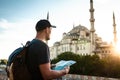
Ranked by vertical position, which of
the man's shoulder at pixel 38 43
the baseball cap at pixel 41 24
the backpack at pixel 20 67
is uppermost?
the baseball cap at pixel 41 24

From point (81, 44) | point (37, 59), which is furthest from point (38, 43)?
point (81, 44)

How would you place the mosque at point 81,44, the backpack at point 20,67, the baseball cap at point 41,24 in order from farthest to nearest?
the mosque at point 81,44
the baseball cap at point 41,24
the backpack at point 20,67

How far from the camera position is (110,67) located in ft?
149

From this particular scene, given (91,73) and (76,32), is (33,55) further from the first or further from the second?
(76,32)

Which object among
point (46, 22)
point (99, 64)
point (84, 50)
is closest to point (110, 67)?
point (99, 64)

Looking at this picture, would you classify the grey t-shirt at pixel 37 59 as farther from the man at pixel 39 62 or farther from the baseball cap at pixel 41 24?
the baseball cap at pixel 41 24

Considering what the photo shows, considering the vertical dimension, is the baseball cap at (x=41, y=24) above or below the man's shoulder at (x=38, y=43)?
above

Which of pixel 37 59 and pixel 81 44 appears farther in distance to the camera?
pixel 81 44

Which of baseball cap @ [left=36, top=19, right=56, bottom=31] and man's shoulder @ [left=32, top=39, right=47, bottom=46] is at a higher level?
baseball cap @ [left=36, top=19, right=56, bottom=31]

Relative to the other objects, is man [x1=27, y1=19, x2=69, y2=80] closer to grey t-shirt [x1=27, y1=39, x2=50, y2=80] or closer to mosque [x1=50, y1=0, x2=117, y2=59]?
grey t-shirt [x1=27, y1=39, x2=50, y2=80]

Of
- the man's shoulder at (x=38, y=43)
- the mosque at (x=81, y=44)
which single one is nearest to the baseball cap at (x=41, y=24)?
the man's shoulder at (x=38, y=43)

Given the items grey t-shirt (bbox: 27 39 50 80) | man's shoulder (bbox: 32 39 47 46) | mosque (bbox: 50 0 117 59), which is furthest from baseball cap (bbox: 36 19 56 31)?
mosque (bbox: 50 0 117 59)

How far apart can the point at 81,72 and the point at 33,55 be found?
48.1 metres

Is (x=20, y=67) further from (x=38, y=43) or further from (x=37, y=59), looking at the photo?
(x=38, y=43)
